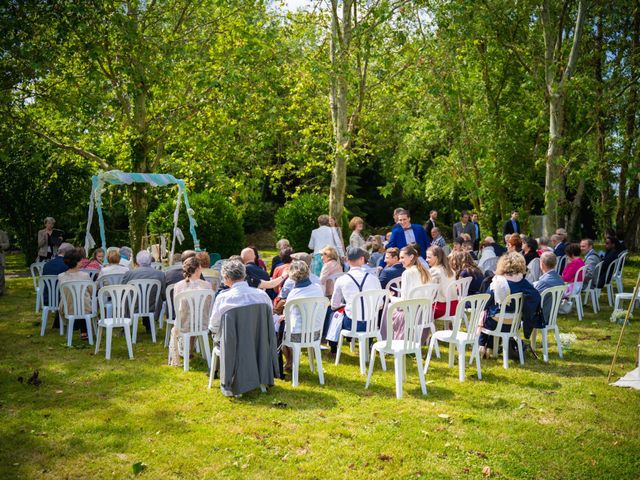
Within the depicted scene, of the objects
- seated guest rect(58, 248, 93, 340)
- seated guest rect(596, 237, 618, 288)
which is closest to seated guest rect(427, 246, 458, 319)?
seated guest rect(58, 248, 93, 340)

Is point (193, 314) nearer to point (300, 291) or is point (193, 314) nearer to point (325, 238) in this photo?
point (300, 291)

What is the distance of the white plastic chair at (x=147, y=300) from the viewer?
8523 millimetres

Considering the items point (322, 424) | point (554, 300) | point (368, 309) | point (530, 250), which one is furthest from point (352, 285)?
point (530, 250)

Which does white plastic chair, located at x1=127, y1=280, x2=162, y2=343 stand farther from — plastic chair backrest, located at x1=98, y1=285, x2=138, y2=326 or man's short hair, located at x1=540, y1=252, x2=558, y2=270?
man's short hair, located at x1=540, y1=252, x2=558, y2=270

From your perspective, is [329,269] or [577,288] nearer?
[329,269]

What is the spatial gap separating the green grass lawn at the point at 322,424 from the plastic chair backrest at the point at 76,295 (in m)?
0.87

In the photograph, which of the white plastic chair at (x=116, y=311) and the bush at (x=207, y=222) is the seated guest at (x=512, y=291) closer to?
the white plastic chair at (x=116, y=311)

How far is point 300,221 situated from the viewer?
19.3m

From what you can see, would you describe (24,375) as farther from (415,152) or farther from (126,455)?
(415,152)

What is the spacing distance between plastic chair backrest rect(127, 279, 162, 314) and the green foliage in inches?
413

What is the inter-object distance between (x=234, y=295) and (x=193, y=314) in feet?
4.06

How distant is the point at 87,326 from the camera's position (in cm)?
852

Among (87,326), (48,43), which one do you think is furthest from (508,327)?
(48,43)

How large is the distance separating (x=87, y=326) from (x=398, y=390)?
181 inches
